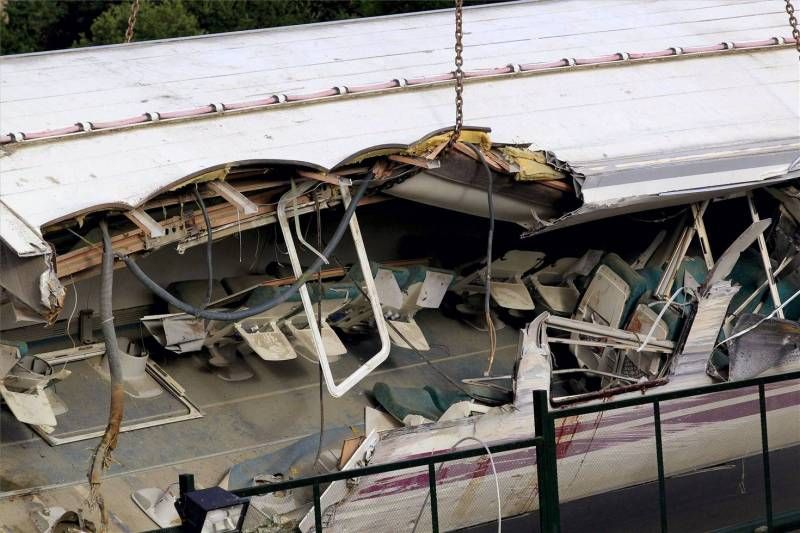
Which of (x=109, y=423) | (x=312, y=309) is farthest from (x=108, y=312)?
(x=312, y=309)

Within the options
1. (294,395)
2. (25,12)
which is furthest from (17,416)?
(25,12)

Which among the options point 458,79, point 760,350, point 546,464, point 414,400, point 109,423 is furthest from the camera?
point 760,350

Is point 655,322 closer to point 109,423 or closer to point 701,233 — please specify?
point 701,233

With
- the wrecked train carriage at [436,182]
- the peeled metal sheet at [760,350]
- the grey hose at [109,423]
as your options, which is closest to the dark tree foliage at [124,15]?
the wrecked train carriage at [436,182]

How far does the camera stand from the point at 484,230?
1176cm

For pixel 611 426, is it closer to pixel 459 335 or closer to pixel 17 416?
pixel 459 335

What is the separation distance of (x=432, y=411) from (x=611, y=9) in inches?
198

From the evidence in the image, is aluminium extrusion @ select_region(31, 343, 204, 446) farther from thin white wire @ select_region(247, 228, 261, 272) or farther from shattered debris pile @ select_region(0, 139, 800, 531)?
thin white wire @ select_region(247, 228, 261, 272)

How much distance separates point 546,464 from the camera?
24.5 ft

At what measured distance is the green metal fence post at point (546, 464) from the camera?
24.2 feet

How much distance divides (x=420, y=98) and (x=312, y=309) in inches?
88.5

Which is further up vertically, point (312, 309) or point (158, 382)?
point (312, 309)

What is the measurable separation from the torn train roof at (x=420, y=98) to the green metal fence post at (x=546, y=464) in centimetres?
287

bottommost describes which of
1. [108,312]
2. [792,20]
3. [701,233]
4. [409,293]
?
[409,293]
